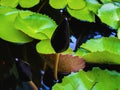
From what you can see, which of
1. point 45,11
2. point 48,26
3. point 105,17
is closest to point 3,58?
point 48,26

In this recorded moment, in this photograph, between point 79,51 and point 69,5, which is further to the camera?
point 69,5

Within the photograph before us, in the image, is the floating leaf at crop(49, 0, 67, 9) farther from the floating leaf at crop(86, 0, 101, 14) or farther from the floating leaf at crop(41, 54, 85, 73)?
the floating leaf at crop(41, 54, 85, 73)

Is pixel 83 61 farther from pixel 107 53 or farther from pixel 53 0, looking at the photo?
pixel 53 0

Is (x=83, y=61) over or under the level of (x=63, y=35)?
under

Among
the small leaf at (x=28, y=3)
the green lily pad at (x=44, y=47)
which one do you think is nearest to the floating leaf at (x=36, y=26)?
the green lily pad at (x=44, y=47)

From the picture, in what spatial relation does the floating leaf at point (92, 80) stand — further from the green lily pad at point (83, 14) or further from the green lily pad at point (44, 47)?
the green lily pad at point (83, 14)

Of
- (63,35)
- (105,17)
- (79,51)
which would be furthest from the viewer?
(105,17)

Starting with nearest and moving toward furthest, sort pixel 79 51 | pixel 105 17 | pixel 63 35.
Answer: pixel 63 35, pixel 79 51, pixel 105 17
